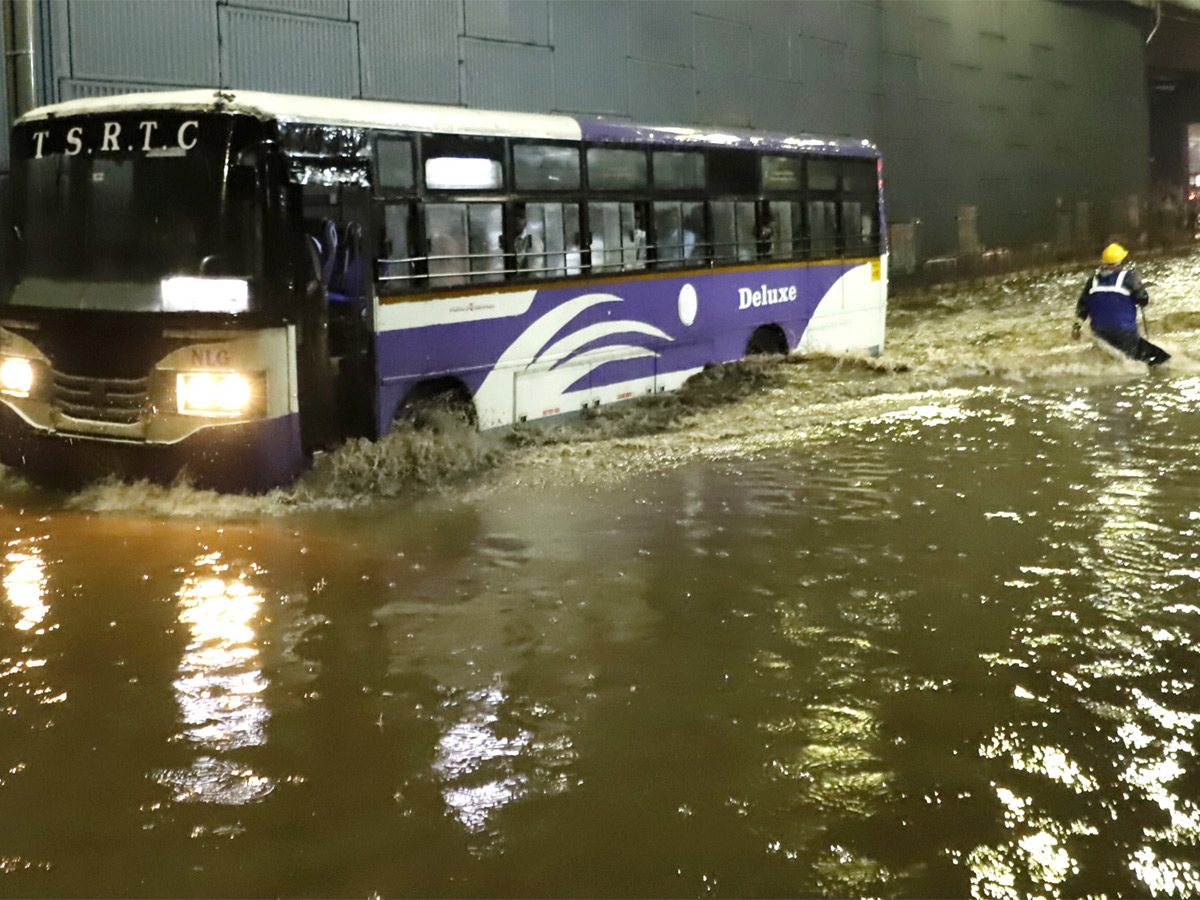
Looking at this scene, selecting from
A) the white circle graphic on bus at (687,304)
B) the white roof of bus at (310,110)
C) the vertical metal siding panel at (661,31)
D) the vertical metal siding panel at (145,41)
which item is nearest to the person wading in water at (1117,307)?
the white circle graphic on bus at (687,304)

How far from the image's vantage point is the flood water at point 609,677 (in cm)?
436

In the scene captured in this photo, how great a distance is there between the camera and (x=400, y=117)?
10.2 m

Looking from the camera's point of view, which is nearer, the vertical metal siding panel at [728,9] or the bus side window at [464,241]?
the bus side window at [464,241]

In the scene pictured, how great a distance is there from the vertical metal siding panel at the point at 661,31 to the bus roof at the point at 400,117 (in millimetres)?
8940

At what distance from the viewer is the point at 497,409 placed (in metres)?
11.5

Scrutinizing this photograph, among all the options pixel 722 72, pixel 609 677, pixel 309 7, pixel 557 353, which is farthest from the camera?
pixel 722 72

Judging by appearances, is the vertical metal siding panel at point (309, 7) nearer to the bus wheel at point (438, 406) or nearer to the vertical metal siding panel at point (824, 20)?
the bus wheel at point (438, 406)

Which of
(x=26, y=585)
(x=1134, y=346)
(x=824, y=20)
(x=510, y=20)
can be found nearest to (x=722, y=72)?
(x=824, y=20)

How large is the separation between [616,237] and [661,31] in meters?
12.1

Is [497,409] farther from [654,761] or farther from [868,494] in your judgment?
[654,761]

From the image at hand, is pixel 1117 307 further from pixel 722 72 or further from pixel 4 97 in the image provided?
pixel 4 97

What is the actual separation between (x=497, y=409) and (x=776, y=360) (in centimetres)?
500

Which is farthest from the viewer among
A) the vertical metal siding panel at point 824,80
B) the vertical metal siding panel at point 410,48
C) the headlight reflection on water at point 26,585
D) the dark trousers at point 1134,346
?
the vertical metal siding panel at point 824,80

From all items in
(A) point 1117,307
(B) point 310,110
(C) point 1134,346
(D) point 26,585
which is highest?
(B) point 310,110
